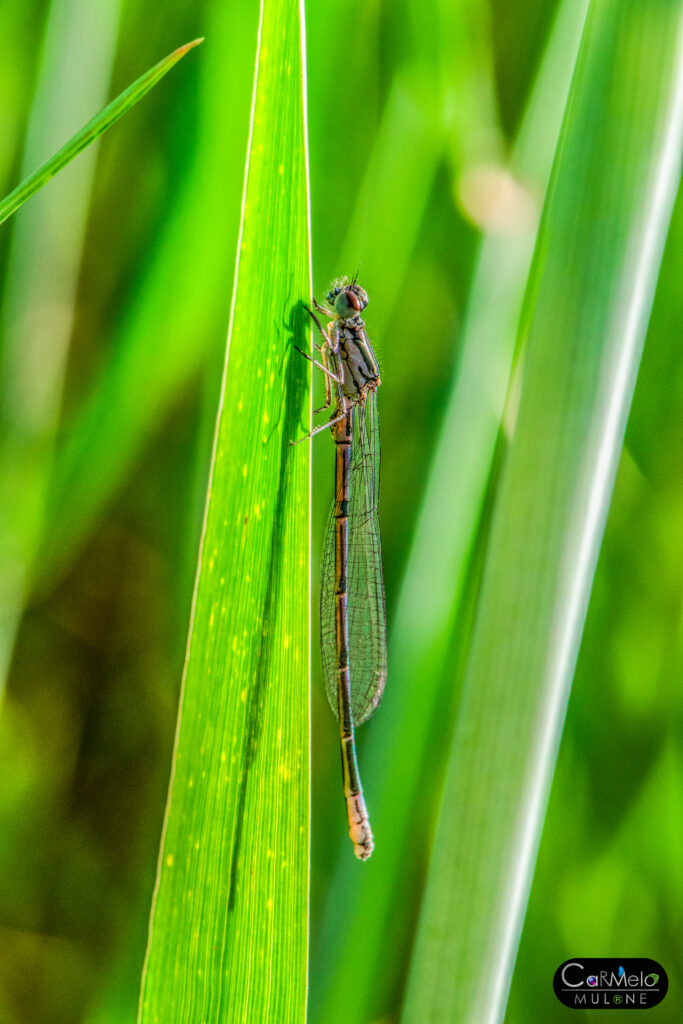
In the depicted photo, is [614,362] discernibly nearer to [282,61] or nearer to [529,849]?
[282,61]

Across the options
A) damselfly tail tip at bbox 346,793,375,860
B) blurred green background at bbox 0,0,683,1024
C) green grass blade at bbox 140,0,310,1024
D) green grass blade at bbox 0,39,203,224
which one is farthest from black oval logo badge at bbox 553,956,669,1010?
green grass blade at bbox 0,39,203,224

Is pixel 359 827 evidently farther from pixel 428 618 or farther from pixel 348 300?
pixel 348 300

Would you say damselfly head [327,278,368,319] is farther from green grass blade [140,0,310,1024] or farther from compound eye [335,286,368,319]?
green grass blade [140,0,310,1024]

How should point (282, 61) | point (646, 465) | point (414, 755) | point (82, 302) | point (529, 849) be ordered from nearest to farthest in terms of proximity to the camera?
point (282, 61) → point (529, 849) → point (414, 755) → point (82, 302) → point (646, 465)

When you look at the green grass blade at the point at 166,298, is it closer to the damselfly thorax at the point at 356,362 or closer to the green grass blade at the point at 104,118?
the damselfly thorax at the point at 356,362

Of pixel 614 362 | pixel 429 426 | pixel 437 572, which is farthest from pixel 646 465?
pixel 614 362
